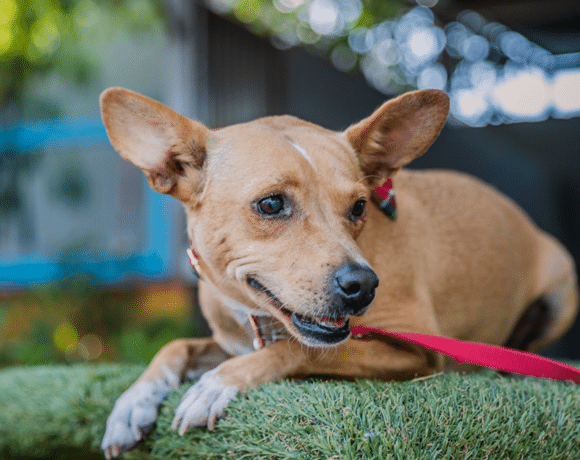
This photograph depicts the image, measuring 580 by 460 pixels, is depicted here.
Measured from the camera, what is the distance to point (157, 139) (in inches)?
68.1

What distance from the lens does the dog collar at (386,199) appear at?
210 centimetres

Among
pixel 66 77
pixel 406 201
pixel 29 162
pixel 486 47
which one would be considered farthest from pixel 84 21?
pixel 406 201

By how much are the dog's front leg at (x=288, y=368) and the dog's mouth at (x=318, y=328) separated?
0.45ft

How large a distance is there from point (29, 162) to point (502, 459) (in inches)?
260

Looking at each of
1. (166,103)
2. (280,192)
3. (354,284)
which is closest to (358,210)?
(280,192)

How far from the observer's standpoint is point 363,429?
4.33 ft

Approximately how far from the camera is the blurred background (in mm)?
4746

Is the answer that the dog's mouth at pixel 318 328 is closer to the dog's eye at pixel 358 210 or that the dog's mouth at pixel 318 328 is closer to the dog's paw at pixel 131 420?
the dog's eye at pixel 358 210

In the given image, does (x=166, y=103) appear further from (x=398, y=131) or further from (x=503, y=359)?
(x=503, y=359)

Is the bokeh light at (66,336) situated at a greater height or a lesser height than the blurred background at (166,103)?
lesser

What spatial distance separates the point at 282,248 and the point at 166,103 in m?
5.02

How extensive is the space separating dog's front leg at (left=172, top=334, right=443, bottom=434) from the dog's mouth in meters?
0.14

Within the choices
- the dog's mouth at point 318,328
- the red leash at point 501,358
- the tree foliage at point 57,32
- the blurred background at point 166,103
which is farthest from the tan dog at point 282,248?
the tree foliage at point 57,32

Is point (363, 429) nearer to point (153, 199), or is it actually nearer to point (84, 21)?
point (153, 199)
